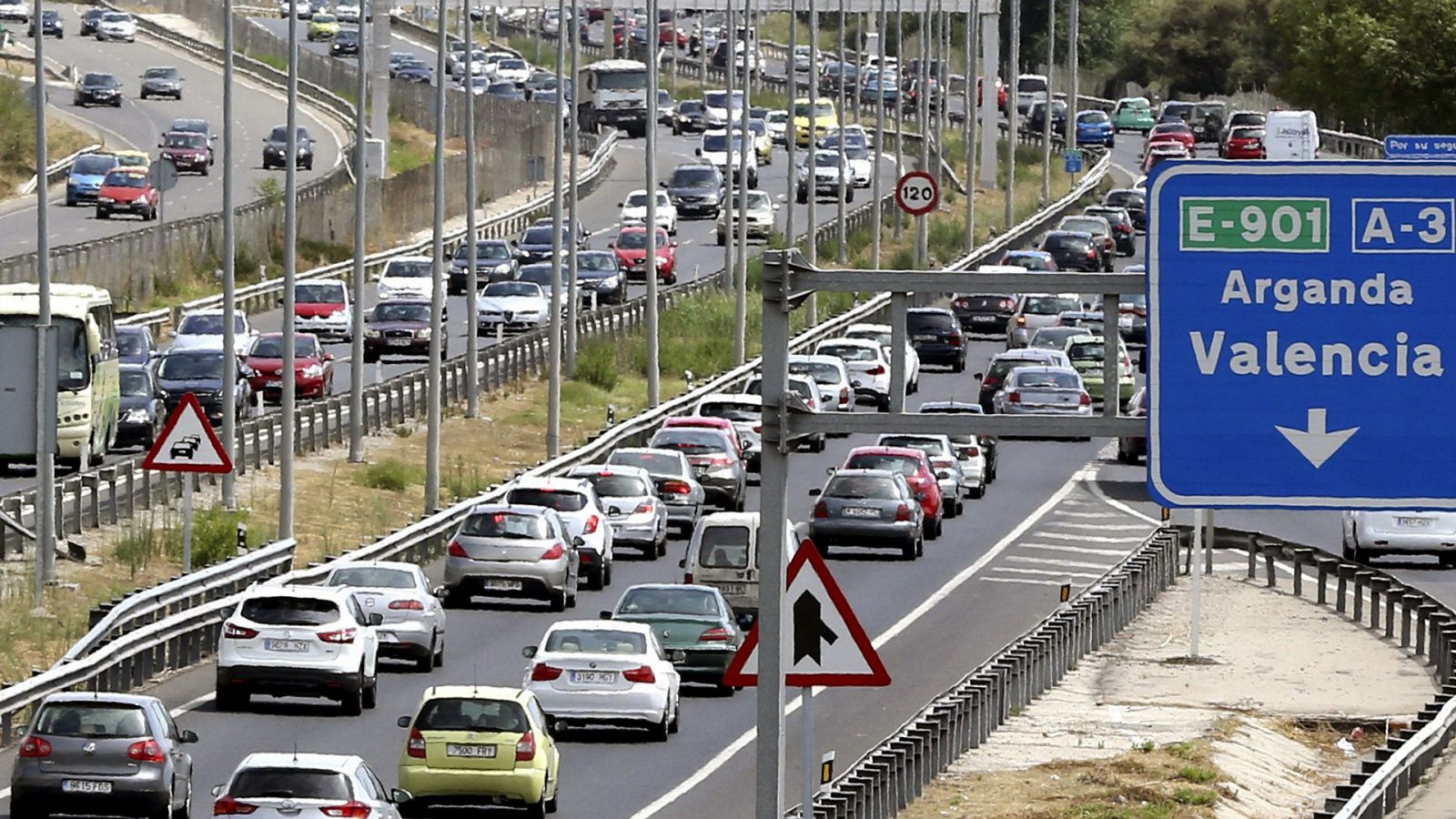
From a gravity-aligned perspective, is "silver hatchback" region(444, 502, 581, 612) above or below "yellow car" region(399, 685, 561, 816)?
below

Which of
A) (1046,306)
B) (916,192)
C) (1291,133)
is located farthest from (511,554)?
(1291,133)

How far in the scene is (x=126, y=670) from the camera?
37.3 meters

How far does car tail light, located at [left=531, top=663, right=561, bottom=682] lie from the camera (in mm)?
35219

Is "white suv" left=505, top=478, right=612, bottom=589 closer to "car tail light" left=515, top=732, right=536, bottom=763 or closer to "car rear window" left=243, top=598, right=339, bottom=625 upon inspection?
"car rear window" left=243, top=598, right=339, bottom=625

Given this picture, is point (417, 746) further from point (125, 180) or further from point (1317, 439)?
point (125, 180)

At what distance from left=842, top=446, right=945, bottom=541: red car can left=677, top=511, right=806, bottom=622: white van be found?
34.8 ft

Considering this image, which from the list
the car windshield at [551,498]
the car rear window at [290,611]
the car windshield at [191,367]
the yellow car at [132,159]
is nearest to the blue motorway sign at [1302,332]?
the car rear window at [290,611]

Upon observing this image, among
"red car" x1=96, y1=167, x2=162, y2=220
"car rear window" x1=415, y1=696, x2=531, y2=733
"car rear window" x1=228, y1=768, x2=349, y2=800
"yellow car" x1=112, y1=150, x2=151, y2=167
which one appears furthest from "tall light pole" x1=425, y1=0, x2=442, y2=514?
"yellow car" x1=112, y1=150, x2=151, y2=167

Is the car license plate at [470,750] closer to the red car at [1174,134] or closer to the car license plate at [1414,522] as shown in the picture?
the car license plate at [1414,522]

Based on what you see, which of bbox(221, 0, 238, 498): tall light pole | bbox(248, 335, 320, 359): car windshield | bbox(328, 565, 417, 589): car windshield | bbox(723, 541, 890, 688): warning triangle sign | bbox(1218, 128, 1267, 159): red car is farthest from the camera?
bbox(1218, 128, 1267, 159): red car

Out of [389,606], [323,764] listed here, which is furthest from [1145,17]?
[323,764]

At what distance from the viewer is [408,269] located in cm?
8000

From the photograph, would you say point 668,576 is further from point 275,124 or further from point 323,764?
point 275,124

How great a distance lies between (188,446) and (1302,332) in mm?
21849
